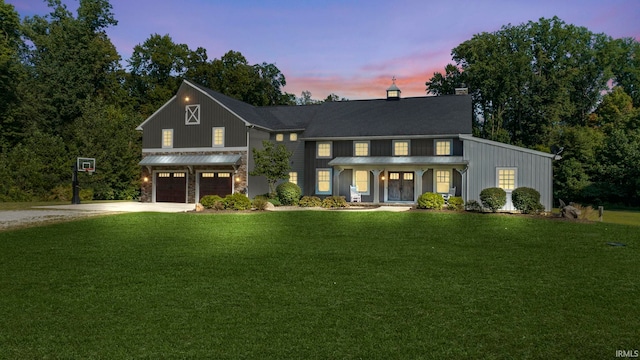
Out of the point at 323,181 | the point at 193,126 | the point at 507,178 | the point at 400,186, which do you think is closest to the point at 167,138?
the point at 193,126

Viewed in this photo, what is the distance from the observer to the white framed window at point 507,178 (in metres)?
24.7

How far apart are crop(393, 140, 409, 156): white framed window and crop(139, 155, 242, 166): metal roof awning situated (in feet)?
32.4

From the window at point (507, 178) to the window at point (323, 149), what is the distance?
10553 millimetres

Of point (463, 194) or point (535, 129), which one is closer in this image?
point (463, 194)

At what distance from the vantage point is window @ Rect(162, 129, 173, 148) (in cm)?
3080

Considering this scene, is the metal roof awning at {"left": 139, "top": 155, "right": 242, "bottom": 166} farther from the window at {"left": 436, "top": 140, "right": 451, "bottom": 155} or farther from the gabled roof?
the window at {"left": 436, "top": 140, "right": 451, "bottom": 155}

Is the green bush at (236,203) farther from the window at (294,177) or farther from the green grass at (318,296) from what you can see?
the window at (294,177)

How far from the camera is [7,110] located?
3738 centimetres

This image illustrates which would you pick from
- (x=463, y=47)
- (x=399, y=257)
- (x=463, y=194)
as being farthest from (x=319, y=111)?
(x=399, y=257)

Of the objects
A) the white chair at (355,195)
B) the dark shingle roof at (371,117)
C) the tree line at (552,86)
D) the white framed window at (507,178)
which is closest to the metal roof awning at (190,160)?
the dark shingle roof at (371,117)

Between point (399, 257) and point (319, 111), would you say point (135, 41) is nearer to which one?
point (319, 111)

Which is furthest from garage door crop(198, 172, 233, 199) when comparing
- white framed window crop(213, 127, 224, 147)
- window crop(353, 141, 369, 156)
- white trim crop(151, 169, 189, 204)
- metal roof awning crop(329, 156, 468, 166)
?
window crop(353, 141, 369, 156)

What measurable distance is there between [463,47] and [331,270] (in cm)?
4006

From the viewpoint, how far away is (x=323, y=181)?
2972 cm
